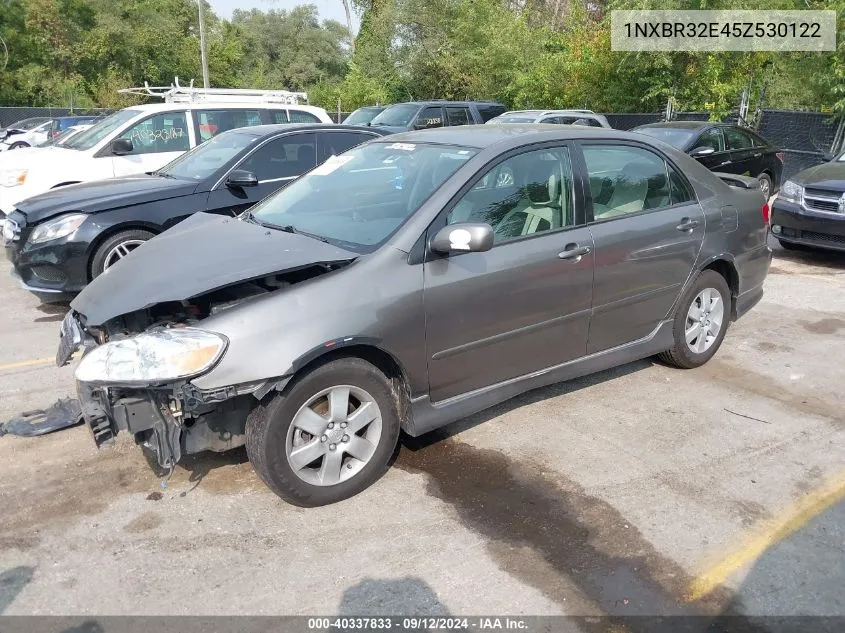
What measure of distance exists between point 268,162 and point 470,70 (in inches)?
942

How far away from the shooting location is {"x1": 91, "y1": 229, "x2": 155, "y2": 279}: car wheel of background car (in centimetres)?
640

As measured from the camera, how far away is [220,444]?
3395mm

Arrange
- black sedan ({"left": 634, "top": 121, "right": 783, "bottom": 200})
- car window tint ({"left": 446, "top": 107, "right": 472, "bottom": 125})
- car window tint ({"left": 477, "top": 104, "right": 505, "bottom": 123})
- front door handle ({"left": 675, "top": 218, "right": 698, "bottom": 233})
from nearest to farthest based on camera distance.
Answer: front door handle ({"left": 675, "top": 218, "right": 698, "bottom": 233}) → black sedan ({"left": 634, "top": 121, "right": 783, "bottom": 200}) → car window tint ({"left": 446, "top": 107, "right": 472, "bottom": 125}) → car window tint ({"left": 477, "top": 104, "right": 505, "bottom": 123})

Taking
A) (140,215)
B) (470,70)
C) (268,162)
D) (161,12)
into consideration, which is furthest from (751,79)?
(161,12)

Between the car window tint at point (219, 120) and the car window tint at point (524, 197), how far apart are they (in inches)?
247

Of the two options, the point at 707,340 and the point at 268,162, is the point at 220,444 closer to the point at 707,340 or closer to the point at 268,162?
the point at 707,340

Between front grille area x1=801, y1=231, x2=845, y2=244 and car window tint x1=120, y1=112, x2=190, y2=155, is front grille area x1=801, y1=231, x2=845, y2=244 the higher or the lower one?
the lower one

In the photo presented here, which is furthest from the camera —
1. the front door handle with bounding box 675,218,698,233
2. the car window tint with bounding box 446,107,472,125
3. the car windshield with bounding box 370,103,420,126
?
the car window tint with bounding box 446,107,472,125

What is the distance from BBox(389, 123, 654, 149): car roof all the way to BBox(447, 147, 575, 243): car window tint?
0.10 meters

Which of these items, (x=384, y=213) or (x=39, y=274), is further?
(x=39, y=274)

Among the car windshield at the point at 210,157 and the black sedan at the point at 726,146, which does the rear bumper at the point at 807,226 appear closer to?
the black sedan at the point at 726,146

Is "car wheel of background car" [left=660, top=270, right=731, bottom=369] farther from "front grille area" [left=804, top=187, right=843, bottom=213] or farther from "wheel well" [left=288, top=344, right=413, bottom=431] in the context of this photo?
"front grille area" [left=804, top=187, right=843, bottom=213]

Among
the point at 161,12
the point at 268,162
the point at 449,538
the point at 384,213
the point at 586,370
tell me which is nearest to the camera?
the point at 449,538

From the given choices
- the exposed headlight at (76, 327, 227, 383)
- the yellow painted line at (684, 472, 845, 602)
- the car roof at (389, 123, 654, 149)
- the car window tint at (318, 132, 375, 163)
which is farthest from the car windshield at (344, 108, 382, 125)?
the yellow painted line at (684, 472, 845, 602)
